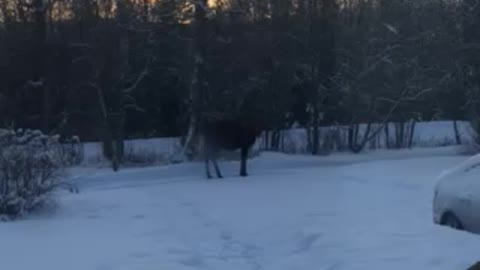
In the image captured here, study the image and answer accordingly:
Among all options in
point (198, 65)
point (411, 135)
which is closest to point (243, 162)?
point (198, 65)

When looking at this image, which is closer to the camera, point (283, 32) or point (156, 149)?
point (156, 149)

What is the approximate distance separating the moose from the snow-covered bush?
877 centimetres

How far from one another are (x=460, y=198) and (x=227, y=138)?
1377cm

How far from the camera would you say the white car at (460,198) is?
39.8 feet

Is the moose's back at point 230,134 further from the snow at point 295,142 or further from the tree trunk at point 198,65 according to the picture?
the tree trunk at point 198,65

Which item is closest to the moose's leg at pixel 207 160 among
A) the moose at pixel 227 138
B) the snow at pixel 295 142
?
the moose at pixel 227 138

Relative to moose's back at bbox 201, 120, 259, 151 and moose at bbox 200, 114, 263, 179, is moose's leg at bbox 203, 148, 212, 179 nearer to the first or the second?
moose at bbox 200, 114, 263, 179

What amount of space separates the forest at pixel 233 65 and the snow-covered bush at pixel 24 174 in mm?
14665

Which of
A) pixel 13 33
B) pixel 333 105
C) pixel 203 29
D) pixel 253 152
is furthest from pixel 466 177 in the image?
pixel 13 33

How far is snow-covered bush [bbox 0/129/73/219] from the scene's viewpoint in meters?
16.3

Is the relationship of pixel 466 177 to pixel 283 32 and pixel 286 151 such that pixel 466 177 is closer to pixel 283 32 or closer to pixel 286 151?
pixel 286 151

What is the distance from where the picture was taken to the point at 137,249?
1229 cm

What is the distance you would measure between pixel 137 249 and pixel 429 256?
399 cm

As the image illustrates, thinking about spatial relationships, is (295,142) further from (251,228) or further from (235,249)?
(235,249)
